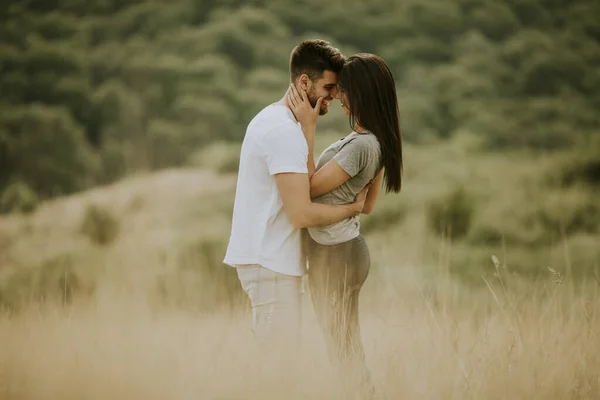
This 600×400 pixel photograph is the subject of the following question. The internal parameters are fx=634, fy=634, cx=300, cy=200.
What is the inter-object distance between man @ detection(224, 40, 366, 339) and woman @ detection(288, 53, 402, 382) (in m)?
0.07

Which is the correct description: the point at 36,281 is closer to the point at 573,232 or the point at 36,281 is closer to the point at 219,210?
the point at 219,210

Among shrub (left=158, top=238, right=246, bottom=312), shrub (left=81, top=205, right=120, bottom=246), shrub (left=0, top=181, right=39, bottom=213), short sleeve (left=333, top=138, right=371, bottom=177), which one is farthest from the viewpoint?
shrub (left=0, top=181, right=39, bottom=213)

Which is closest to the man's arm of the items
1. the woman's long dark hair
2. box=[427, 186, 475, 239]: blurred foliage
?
the woman's long dark hair

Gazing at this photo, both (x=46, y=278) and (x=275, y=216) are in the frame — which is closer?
(x=275, y=216)

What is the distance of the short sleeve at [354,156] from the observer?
2725mm

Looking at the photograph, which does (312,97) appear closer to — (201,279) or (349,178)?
(349,178)

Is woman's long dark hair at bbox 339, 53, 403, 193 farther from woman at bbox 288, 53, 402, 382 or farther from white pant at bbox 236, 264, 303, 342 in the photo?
white pant at bbox 236, 264, 303, 342

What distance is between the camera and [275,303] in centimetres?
274

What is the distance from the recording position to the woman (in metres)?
2.73

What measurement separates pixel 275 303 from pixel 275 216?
38 centimetres

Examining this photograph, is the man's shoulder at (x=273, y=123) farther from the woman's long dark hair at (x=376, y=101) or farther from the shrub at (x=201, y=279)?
the shrub at (x=201, y=279)

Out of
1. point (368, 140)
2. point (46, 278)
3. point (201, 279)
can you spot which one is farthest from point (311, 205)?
point (46, 278)

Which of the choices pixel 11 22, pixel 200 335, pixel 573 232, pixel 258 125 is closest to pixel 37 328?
pixel 200 335

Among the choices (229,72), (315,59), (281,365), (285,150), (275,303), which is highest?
(229,72)
